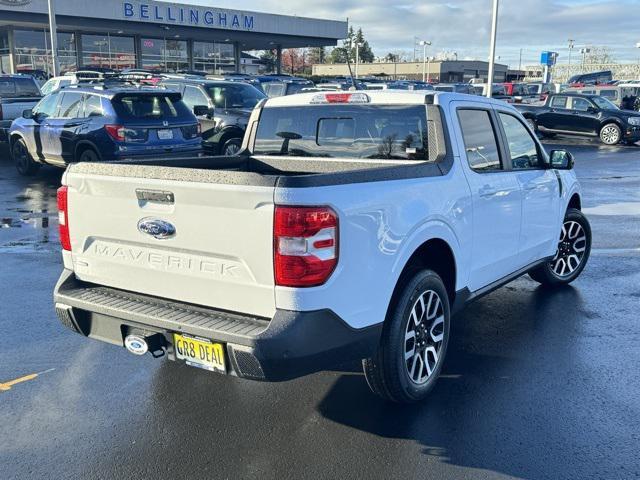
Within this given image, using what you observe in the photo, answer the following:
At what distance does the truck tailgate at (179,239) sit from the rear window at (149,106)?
26.2ft

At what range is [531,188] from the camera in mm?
5379

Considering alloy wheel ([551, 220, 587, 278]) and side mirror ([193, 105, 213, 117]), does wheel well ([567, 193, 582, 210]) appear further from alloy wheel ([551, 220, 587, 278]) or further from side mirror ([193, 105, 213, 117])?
side mirror ([193, 105, 213, 117])

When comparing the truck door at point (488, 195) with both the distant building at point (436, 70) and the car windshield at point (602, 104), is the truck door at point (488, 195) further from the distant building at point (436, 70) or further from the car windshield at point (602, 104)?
the distant building at point (436, 70)

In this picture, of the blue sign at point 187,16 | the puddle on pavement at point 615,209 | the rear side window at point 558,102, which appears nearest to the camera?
the puddle on pavement at point 615,209

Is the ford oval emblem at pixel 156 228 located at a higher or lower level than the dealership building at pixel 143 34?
lower

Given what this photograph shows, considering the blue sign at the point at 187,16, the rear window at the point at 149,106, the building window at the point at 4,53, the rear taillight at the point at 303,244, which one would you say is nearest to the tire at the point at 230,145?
the rear window at the point at 149,106

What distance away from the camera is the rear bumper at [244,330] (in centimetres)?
317

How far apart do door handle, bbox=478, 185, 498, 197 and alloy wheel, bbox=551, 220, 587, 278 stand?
220 centimetres

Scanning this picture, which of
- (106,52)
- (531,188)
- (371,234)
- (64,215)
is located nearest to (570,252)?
(531,188)

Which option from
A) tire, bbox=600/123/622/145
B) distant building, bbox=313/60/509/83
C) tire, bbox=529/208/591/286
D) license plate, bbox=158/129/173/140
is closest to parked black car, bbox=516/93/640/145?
tire, bbox=600/123/622/145

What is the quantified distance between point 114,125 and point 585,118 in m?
Answer: 17.4

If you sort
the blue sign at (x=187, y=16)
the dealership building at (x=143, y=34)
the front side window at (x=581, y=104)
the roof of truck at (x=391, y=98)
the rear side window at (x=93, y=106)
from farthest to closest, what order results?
the blue sign at (x=187, y=16) < the dealership building at (x=143, y=34) < the front side window at (x=581, y=104) < the rear side window at (x=93, y=106) < the roof of truck at (x=391, y=98)

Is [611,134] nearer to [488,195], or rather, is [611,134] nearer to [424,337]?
[488,195]

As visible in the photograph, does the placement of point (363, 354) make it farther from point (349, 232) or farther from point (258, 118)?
point (258, 118)
